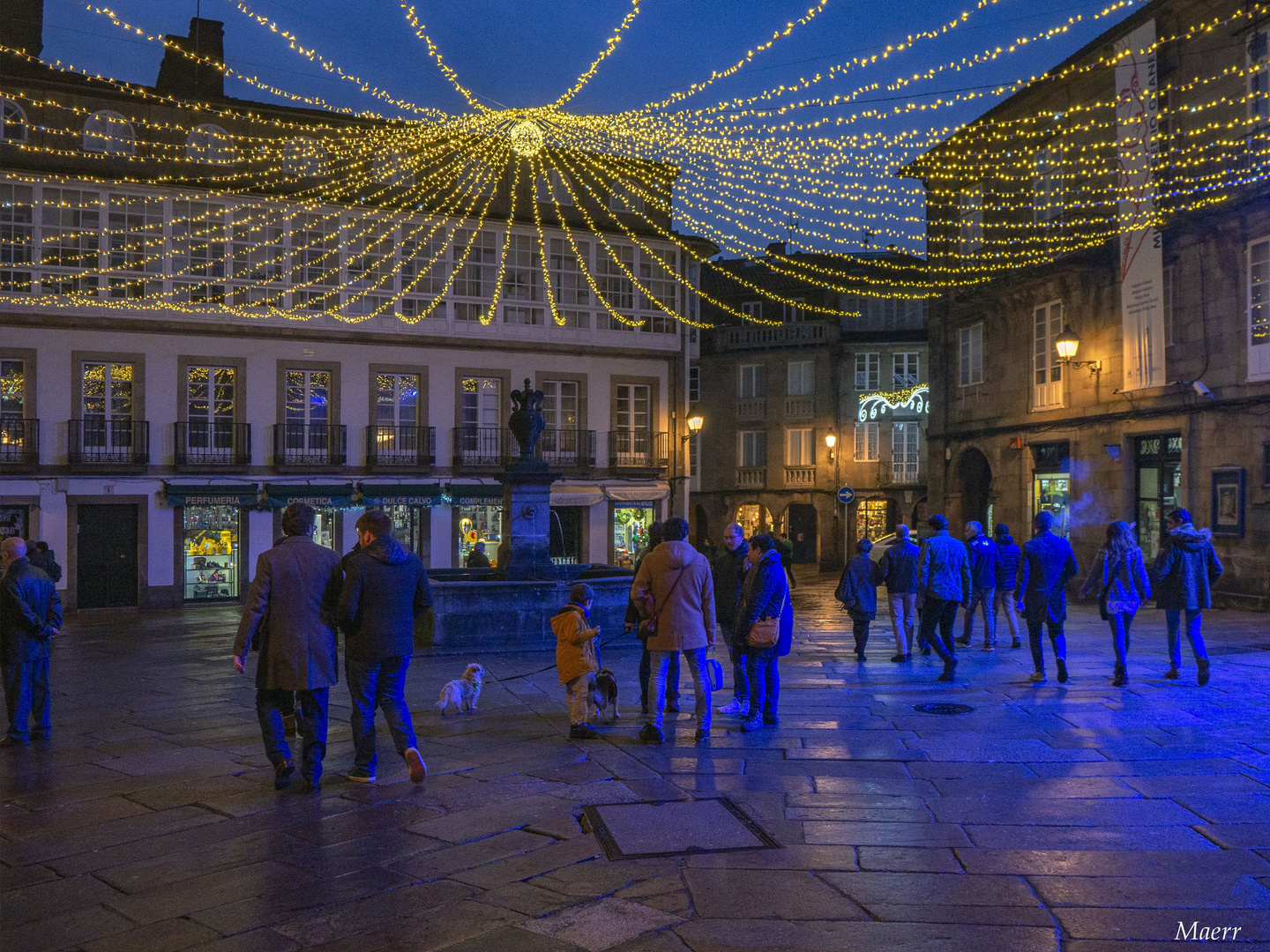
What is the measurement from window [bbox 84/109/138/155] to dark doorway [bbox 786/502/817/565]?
86.1ft

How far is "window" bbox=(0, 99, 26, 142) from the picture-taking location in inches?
884

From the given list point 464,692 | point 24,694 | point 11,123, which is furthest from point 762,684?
point 11,123

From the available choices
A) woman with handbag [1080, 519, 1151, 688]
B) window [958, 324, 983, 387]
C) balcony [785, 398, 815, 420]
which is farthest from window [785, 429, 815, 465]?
woman with handbag [1080, 519, 1151, 688]

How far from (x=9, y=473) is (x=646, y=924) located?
22.5m

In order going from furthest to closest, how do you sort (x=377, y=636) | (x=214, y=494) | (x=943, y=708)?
(x=214, y=494), (x=943, y=708), (x=377, y=636)

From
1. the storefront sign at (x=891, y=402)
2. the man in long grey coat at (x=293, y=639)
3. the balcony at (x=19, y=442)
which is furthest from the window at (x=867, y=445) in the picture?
the man in long grey coat at (x=293, y=639)

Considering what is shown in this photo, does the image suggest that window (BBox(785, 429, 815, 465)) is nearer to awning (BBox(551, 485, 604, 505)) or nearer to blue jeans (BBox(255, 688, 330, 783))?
awning (BBox(551, 485, 604, 505))

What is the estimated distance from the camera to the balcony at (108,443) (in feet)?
73.9

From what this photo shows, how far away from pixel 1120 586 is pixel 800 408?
3098 cm

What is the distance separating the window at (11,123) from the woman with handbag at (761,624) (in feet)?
71.7

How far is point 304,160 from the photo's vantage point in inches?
987

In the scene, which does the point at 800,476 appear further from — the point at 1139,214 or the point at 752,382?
the point at 1139,214

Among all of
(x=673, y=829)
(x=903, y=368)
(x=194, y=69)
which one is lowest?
(x=673, y=829)

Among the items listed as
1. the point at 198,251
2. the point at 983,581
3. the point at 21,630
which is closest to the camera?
the point at 21,630
